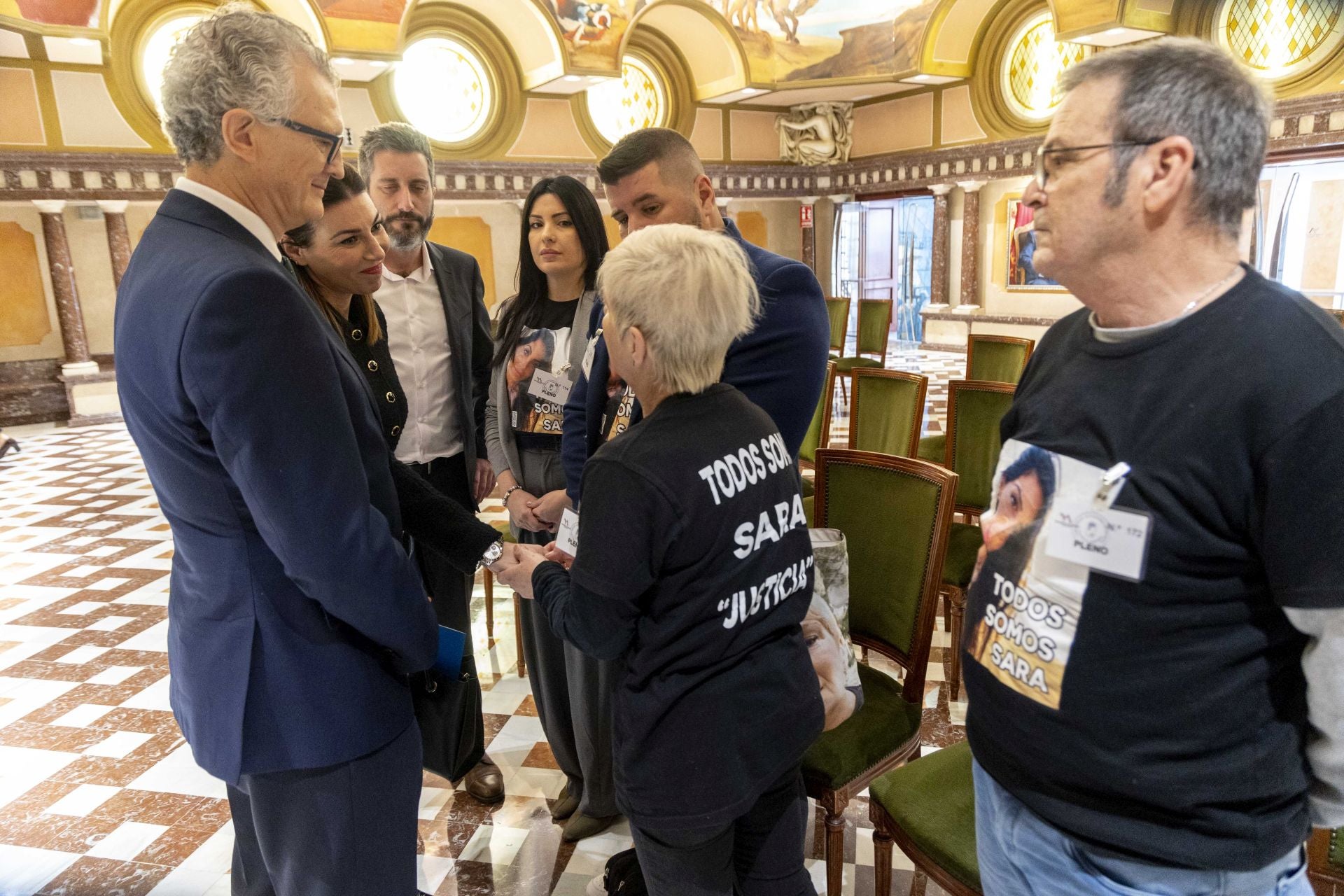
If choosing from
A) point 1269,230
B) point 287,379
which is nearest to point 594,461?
point 287,379

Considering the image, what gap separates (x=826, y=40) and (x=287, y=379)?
12.3 metres

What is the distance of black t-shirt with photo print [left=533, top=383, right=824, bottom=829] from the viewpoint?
1.17 m

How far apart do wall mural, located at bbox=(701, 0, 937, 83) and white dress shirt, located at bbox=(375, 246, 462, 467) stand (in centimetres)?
1062

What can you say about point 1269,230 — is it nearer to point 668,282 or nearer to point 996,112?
point 996,112

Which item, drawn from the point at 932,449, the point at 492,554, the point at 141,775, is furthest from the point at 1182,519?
the point at 932,449

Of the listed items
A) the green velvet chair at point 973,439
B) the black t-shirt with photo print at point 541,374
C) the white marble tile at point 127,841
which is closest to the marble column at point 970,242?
the green velvet chair at point 973,439

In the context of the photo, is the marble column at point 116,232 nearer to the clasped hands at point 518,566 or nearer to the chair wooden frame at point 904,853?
the clasped hands at point 518,566

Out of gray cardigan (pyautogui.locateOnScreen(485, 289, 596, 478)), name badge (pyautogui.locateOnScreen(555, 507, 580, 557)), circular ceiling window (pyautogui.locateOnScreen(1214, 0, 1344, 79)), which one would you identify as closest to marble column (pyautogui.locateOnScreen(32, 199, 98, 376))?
gray cardigan (pyautogui.locateOnScreen(485, 289, 596, 478))

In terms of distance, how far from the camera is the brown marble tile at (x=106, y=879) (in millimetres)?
2137

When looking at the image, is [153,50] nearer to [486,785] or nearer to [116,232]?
[116,232]

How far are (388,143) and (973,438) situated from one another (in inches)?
95.5

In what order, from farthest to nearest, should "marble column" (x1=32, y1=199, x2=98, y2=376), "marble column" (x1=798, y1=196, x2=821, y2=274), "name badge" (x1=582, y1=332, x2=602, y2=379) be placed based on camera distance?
"marble column" (x1=798, y1=196, x2=821, y2=274)
"marble column" (x1=32, y1=199, x2=98, y2=376)
"name badge" (x1=582, y1=332, x2=602, y2=379)

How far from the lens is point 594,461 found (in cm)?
121

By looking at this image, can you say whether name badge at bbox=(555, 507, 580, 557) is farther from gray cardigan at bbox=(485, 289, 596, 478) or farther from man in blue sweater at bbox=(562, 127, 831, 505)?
gray cardigan at bbox=(485, 289, 596, 478)
